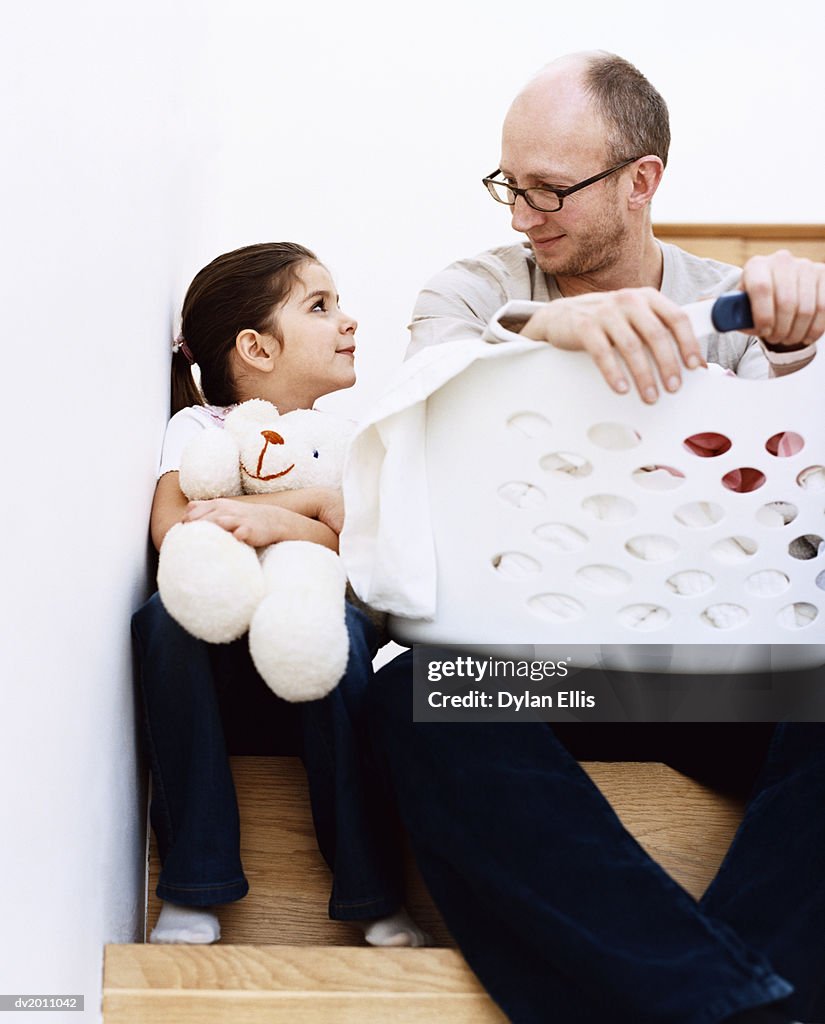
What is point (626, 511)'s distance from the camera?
3.02 ft

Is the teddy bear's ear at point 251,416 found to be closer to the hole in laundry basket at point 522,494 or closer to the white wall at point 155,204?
the white wall at point 155,204

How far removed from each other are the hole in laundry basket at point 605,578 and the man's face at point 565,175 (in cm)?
70

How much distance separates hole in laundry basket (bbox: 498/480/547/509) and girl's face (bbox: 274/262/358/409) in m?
0.61

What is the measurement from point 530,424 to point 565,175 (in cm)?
74

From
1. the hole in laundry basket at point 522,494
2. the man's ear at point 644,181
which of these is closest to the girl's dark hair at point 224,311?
the man's ear at point 644,181

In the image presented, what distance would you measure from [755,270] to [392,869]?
0.62 meters

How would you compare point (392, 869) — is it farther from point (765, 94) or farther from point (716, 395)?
point (765, 94)

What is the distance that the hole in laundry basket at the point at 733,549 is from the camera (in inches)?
37.0

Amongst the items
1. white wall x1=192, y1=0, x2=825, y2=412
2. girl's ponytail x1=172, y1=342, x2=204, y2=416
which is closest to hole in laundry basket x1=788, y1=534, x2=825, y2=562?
girl's ponytail x1=172, y1=342, x2=204, y2=416

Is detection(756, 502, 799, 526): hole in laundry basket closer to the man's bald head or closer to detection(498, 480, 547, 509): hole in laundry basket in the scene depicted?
detection(498, 480, 547, 509): hole in laundry basket

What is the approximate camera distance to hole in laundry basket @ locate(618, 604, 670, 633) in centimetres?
95

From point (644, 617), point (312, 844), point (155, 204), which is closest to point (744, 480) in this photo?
point (644, 617)

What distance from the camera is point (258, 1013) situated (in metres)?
0.94

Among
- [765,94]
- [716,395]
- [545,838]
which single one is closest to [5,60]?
[716,395]
